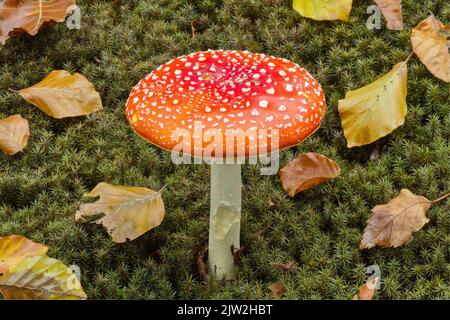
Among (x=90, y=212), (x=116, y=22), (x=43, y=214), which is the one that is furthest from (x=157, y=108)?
(x=116, y=22)

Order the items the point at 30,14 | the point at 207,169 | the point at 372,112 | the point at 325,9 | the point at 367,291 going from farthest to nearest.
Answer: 1. the point at 30,14
2. the point at 325,9
3. the point at 207,169
4. the point at 372,112
5. the point at 367,291

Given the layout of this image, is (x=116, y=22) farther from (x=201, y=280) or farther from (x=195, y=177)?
(x=201, y=280)

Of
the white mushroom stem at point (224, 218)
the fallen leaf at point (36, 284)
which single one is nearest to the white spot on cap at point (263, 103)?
the white mushroom stem at point (224, 218)

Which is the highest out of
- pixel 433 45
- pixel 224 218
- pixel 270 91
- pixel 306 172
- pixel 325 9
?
pixel 270 91

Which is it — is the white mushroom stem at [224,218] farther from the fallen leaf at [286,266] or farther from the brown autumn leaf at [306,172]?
the brown autumn leaf at [306,172]

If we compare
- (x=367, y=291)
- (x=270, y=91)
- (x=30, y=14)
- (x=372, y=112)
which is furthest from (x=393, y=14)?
(x=30, y=14)

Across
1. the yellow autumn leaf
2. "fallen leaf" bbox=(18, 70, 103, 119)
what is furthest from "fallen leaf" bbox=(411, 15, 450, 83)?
"fallen leaf" bbox=(18, 70, 103, 119)

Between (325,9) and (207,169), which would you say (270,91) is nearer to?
(207,169)
